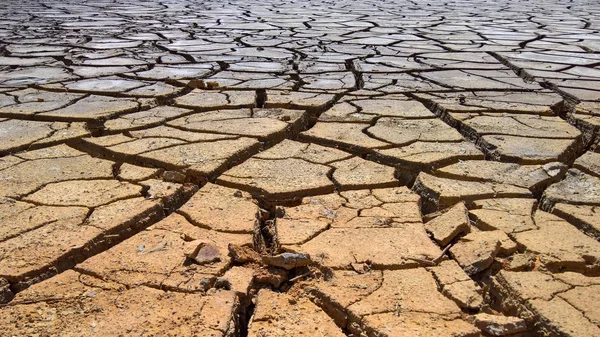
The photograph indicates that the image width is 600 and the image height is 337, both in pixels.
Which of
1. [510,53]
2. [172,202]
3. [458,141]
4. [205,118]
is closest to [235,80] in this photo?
[205,118]

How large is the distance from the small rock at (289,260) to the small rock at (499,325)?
44 cm

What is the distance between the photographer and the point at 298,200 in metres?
1.90

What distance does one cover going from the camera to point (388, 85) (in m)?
3.52

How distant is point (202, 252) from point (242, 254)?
0.35 ft

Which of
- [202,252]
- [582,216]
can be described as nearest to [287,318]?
[202,252]

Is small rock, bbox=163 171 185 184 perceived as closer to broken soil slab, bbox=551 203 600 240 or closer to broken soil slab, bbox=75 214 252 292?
broken soil slab, bbox=75 214 252 292

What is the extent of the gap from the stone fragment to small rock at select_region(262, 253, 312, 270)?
40cm

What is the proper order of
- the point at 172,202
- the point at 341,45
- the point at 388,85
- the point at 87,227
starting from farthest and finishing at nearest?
the point at 341,45 < the point at 388,85 < the point at 172,202 < the point at 87,227

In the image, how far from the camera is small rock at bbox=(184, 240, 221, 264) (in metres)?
1.49

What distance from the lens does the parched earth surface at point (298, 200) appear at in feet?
4.31

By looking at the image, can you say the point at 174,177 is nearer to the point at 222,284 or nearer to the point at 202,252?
the point at 202,252

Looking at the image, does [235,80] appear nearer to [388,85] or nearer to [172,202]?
[388,85]

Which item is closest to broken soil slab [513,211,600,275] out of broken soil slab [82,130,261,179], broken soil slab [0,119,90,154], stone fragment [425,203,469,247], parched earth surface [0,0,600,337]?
parched earth surface [0,0,600,337]

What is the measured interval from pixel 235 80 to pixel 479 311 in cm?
258
